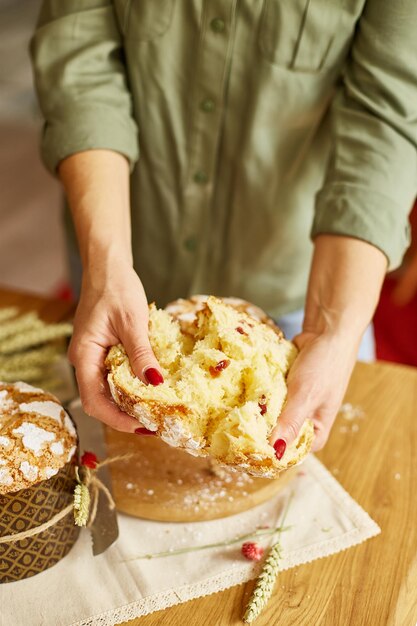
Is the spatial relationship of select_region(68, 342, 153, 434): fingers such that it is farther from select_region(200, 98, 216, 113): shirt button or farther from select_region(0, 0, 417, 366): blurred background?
select_region(0, 0, 417, 366): blurred background

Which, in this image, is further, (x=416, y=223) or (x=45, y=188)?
(x=45, y=188)

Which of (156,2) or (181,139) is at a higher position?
(156,2)

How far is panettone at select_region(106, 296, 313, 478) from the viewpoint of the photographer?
100cm

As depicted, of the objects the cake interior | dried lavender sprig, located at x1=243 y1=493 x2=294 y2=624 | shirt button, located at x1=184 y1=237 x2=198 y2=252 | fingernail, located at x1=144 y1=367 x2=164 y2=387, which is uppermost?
fingernail, located at x1=144 y1=367 x2=164 y2=387

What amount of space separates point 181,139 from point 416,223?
2641mm

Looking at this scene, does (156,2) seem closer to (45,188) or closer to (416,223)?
(416,223)

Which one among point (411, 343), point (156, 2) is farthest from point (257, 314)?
point (411, 343)

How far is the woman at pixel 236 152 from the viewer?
3.94 ft

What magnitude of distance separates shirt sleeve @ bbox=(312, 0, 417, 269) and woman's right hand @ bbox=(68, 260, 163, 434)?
45 cm

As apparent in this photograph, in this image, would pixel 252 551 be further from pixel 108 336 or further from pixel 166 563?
pixel 108 336

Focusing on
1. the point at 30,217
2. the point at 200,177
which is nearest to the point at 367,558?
the point at 200,177

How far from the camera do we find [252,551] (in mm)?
1113

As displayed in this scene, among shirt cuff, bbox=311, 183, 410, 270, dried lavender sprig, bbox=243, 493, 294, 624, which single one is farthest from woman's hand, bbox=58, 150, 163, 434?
shirt cuff, bbox=311, 183, 410, 270

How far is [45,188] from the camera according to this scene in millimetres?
4852
